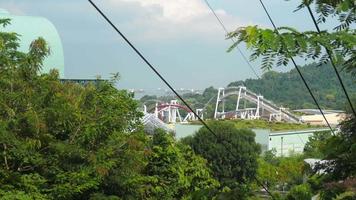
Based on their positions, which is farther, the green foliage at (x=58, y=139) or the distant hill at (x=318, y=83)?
the green foliage at (x=58, y=139)

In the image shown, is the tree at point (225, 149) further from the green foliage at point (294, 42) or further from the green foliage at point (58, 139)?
the green foliage at point (294, 42)

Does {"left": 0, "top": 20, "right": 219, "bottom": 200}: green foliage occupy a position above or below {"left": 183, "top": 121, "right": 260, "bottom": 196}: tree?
below

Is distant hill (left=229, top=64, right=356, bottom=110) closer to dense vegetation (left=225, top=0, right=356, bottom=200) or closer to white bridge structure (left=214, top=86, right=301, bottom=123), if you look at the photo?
dense vegetation (left=225, top=0, right=356, bottom=200)

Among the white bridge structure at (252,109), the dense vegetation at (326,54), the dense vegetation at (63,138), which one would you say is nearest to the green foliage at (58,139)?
the dense vegetation at (63,138)

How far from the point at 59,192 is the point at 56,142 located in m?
0.76

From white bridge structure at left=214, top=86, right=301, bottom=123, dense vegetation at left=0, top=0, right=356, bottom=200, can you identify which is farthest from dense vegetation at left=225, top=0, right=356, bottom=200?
white bridge structure at left=214, top=86, right=301, bottom=123

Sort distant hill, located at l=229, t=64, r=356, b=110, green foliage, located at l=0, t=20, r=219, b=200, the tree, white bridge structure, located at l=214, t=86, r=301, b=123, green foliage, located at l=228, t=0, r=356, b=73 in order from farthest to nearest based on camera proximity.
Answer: white bridge structure, located at l=214, t=86, r=301, b=123, the tree, green foliage, located at l=0, t=20, r=219, b=200, distant hill, located at l=229, t=64, r=356, b=110, green foliage, located at l=228, t=0, r=356, b=73

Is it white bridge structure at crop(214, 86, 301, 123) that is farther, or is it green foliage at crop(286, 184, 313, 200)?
white bridge structure at crop(214, 86, 301, 123)

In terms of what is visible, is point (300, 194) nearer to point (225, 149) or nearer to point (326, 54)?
point (326, 54)

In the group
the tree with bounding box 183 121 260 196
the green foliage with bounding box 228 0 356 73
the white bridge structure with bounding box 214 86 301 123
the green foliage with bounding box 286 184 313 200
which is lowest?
the green foliage with bounding box 286 184 313 200

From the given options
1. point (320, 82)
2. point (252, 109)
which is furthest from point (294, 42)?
point (252, 109)

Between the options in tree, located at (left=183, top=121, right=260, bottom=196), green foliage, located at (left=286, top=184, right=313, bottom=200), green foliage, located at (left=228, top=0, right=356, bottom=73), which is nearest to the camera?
green foliage, located at (left=228, top=0, right=356, bottom=73)

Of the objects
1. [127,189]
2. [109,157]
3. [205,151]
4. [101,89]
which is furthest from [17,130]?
[205,151]

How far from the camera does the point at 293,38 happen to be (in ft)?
6.05
